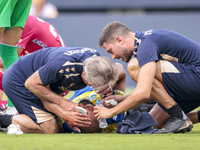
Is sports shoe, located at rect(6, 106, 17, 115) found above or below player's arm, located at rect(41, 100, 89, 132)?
below

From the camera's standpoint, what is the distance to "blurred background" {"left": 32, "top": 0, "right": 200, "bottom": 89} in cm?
1441

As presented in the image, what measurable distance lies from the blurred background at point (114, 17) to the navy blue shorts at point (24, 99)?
11049mm

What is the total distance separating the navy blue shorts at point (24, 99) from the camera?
10.8 ft

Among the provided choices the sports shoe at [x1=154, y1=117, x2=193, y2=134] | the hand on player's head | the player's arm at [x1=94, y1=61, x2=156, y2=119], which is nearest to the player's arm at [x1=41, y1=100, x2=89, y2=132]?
the hand on player's head

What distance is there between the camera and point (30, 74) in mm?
3293

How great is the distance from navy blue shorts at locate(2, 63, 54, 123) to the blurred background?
1105 cm

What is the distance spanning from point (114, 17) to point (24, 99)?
37.9 ft

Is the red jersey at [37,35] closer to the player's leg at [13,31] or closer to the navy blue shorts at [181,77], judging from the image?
the player's leg at [13,31]

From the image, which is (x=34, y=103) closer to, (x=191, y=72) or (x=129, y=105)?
(x=129, y=105)

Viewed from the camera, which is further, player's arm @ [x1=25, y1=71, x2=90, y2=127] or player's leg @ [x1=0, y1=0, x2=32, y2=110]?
player's leg @ [x1=0, y1=0, x2=32, y2=110]
